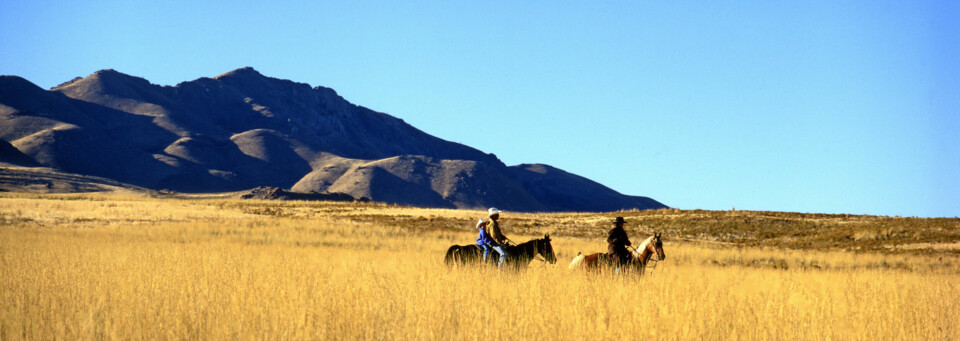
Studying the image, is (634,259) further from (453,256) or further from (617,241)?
(453,256)

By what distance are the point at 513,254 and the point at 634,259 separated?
2.39 meters

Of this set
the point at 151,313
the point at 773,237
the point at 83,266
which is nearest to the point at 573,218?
the point at 773,237

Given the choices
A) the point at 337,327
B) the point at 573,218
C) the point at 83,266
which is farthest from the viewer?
the point at 573,218

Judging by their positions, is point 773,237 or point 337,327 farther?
point 773,237

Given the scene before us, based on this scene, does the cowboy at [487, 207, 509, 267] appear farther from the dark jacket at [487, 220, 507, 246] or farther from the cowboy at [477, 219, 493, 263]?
the cowboy at [477, 219, 493, 263]

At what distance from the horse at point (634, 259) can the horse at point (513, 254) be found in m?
0.65

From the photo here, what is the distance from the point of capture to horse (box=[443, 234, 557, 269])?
47.5 ft

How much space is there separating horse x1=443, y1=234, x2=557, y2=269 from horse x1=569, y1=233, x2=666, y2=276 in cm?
65

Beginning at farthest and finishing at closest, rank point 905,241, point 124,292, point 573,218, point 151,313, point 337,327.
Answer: point 573,218, point 905,241, point 124,292, point 151,313, point 337,327

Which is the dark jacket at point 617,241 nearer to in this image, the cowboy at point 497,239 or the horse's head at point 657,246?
the horse's head at point 657,246

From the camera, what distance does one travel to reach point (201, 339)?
7.52 meters

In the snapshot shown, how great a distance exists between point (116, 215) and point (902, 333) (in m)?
42.4

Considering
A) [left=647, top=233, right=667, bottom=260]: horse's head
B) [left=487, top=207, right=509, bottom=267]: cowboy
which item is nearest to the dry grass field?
[left=647, top=233, right=667, bottom=260]: horse's head

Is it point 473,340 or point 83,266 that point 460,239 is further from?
point 473,340
